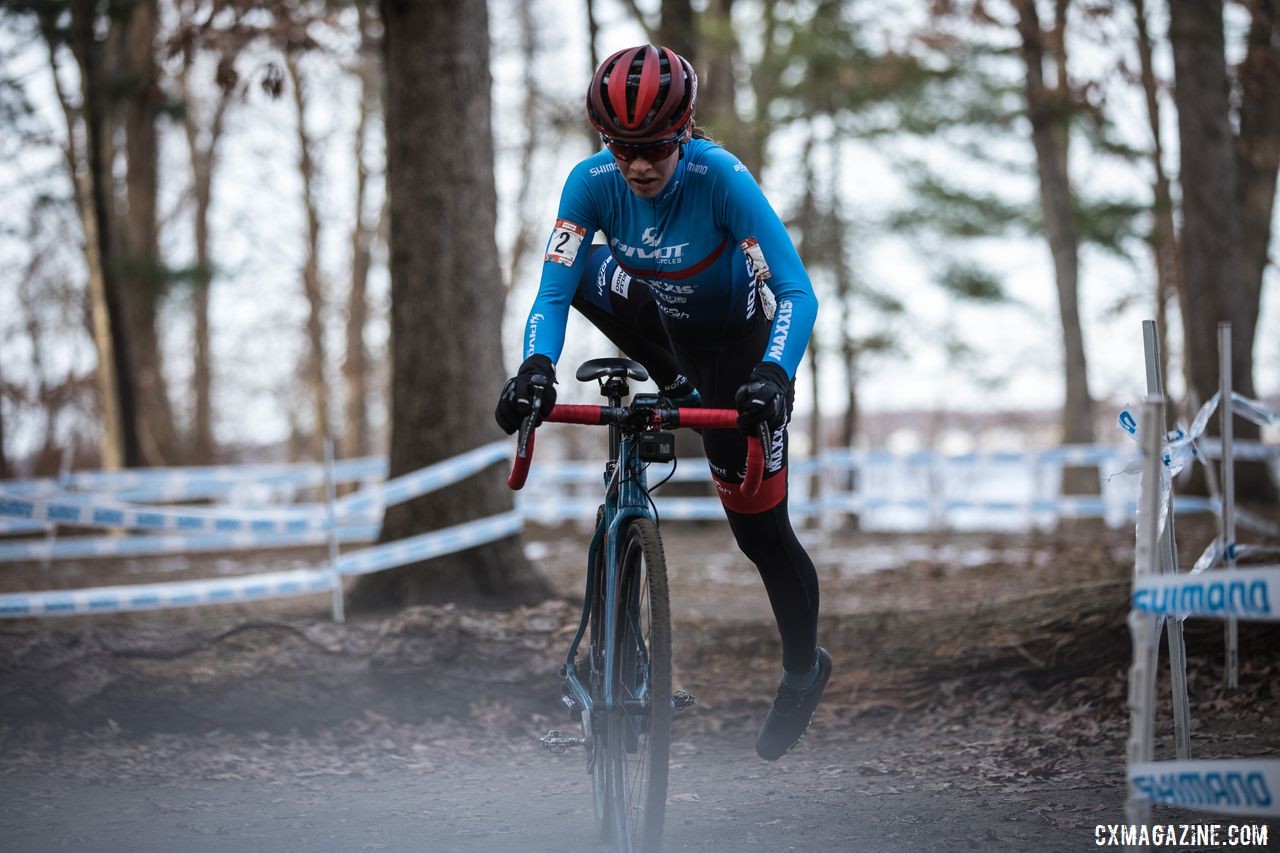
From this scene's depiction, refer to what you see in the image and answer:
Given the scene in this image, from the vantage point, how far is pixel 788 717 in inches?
179

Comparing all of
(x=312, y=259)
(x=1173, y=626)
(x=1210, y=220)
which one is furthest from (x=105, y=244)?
(x=1173, y=626)

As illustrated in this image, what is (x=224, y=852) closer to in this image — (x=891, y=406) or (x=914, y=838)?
(x=914, y=838)

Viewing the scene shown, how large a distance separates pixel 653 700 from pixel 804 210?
65.8 ft

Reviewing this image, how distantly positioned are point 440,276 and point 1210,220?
35.3 feet

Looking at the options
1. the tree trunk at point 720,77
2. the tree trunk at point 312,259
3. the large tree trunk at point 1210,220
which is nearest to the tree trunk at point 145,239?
the tree trunk at point 312,259

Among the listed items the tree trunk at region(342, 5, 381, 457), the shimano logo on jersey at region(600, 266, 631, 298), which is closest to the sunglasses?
the shimano logo on jersey at region(600, 266, 631, 298)

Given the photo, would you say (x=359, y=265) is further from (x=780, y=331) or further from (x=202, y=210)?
(x=780, y=331)

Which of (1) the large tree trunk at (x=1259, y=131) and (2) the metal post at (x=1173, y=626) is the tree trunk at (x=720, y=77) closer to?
(1) the large tree trunk at (x=1259, y=131)

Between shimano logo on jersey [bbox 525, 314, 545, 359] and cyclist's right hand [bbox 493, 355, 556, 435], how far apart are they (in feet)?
0.54

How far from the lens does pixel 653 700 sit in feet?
11.3

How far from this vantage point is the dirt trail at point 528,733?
4.34 meters

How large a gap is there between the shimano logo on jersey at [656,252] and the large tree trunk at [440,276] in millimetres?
4351

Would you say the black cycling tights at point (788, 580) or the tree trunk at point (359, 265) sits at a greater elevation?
the tree trunk at point (359, 265)

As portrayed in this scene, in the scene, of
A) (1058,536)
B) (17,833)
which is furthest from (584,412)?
(1058,536)
